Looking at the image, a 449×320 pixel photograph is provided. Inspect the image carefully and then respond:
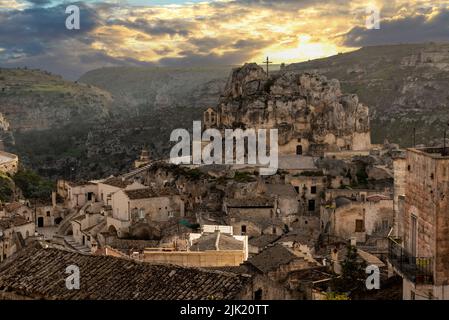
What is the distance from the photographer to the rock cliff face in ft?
208

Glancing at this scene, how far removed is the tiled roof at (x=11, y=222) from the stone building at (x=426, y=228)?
32.4m

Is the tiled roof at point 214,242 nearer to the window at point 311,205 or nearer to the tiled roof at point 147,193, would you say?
the tiled roof at point 147,193

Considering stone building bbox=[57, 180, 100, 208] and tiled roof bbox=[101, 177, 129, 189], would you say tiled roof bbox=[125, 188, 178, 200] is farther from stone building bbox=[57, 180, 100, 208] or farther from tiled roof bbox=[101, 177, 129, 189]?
stone building bbox=[57, 180, 100, 208]

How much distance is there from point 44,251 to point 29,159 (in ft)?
368

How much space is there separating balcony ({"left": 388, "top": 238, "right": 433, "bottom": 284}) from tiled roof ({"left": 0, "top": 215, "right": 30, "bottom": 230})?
3165 cm

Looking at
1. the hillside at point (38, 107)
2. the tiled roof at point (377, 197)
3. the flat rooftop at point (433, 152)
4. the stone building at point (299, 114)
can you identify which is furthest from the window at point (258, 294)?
the hillside at point (38, 107)

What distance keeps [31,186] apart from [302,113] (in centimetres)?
2945

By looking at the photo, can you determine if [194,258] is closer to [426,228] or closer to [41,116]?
[426,228]

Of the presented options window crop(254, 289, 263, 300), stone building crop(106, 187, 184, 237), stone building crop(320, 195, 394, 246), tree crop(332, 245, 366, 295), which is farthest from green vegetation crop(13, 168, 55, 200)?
window crop(254, 289, 263, 300)

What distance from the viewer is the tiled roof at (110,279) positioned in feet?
49.7

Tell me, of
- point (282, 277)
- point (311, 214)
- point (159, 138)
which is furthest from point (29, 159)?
point (282, 277)

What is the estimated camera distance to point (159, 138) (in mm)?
130875

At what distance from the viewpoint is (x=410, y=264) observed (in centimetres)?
1407

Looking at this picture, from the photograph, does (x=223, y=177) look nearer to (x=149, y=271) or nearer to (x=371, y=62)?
(x=149, y=271)
